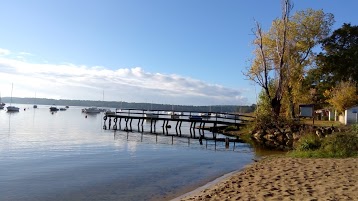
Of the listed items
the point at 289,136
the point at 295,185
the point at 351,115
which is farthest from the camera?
the point at 351,115

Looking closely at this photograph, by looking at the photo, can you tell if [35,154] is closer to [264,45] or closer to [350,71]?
[264,45]

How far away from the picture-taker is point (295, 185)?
11.6 m

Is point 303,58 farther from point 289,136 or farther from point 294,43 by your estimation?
point 289,136

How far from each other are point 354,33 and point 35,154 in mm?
48573

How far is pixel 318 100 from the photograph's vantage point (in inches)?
2613

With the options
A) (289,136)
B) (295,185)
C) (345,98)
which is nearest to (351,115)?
(345,98)

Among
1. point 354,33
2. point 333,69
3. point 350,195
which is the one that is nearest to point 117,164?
point 350,195

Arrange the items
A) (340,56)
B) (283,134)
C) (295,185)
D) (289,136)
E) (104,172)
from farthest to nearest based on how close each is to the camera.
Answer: (340,56), (283,134), (289,136), (104,172), (295,185)

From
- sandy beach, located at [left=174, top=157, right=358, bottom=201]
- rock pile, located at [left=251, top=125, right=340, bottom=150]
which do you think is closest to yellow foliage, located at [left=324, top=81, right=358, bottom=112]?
rock pile, located at [left=251, top=125, right=340, bottom=150]

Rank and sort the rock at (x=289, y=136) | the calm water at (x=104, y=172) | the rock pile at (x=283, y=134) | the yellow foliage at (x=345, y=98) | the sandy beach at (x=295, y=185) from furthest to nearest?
the yellow foliage at (x=345, y=98) < the rock at (x=289, y=136) < the rock pile at (x=283, y=134) < the calm water at (x=104, y=172) < the sandy beach at (x=295, y=185)

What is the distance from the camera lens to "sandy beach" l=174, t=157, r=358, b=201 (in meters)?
10.0

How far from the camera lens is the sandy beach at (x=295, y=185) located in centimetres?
1004

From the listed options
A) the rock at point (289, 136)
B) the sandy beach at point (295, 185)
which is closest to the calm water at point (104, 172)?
the sandy beach at point (295, 185)

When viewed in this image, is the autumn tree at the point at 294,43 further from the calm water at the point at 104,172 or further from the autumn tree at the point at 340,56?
the calm water at the point at 104,172
